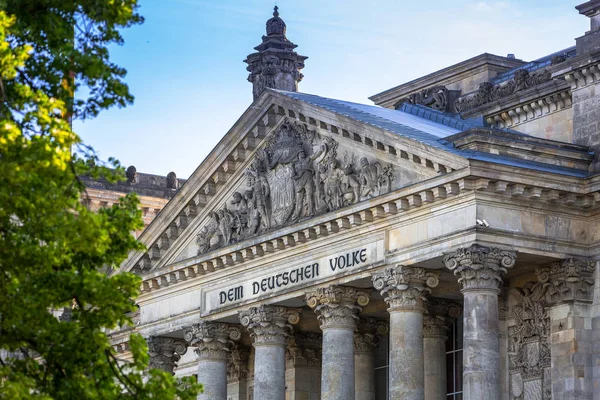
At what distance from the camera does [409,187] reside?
49.6 meters

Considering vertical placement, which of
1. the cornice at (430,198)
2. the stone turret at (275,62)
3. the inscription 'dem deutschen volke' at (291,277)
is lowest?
the inscription 'dem deutschen volke' at (291,277)

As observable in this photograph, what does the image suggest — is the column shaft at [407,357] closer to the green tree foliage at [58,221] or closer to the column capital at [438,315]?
the column capital at [438,315]

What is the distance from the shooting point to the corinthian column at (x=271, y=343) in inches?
2215

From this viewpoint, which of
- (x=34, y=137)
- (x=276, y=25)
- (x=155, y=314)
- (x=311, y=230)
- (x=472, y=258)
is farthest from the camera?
(x=276, y=25)

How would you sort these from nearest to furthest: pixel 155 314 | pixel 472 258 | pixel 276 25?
1. pixel 472 258
2. pixel 155 314
3. pixel 276 25

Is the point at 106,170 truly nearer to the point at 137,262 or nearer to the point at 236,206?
the point at 236,206

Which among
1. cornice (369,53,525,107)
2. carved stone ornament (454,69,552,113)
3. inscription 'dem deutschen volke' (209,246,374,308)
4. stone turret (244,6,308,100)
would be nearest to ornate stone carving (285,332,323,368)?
inscription 'dem deutschen volke' (209,246,374,308)

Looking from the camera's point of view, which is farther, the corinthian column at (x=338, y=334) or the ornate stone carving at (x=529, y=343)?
the corinthian column at (x=338, y=334)

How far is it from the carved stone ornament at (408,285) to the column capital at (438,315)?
9.85 ft

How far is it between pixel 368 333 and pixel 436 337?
153 inches

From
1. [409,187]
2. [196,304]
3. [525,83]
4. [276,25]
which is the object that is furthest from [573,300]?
[276,25]

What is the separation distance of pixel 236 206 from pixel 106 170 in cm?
2490

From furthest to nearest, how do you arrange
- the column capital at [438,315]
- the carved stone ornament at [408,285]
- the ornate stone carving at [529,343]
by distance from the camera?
the column capital at [438,315] < the carved stone ornament at [408,285] < the ornate stone carving at [529,343]

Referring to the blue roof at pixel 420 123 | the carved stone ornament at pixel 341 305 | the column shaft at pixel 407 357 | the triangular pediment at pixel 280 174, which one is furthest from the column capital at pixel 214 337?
the column shaft at pixel 407 357
